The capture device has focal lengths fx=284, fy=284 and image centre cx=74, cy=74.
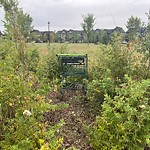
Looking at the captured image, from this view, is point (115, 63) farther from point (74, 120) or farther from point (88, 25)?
point (88, 25)

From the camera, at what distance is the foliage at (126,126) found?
3447 mm

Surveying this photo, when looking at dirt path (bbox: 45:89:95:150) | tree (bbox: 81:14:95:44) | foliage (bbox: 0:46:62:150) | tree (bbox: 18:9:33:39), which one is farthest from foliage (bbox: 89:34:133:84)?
tree (bbox: 81:14:95:44)

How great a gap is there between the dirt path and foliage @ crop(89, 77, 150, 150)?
33 cm

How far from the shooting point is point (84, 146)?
382 cm

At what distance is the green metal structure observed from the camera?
5770mm

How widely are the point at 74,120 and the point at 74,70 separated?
1555 millimetres

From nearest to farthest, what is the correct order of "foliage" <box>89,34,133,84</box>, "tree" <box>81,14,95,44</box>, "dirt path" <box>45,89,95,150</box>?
1. "dirt path" <box>45,89,95,150</box>
2. "foliage" <box>89,34,133,84</box>
3. "tree" <box>81,14,95,44</box>

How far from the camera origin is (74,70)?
19.5 ft

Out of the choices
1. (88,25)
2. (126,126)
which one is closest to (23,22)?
(126,126)

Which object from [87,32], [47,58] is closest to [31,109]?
[47,58]

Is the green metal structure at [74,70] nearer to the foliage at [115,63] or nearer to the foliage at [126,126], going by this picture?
the foliage at [115,63]

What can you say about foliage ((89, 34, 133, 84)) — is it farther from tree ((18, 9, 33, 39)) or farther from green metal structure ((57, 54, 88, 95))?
tree ((18, 9, 33, 39))

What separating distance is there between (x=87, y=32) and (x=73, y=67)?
2717cm

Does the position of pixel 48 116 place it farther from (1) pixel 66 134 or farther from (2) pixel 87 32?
(2) pixel 87 32
